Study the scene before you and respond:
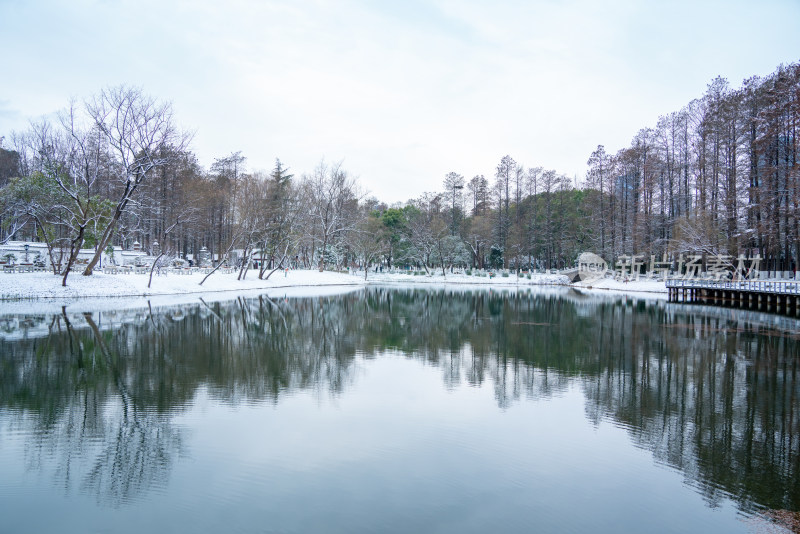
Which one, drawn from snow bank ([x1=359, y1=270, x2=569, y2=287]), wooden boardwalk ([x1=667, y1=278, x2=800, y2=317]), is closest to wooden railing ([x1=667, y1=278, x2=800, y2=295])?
wooden boardwalk ([x1=667, y1=278, x2=800, y2=317])

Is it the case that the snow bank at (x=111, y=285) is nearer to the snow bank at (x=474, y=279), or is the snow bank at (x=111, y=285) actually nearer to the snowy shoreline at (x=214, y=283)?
the snowy shoreline at (x=214, y=283)

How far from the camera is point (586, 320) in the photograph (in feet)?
80.9

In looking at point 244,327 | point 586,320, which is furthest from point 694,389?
point 244,327

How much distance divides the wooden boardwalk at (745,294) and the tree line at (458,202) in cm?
293

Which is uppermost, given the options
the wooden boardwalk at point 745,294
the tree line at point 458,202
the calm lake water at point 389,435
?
the tree line at point 458,202

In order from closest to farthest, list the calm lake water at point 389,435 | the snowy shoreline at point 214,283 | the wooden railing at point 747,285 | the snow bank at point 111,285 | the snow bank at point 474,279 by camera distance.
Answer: the calm lake water at point 389,435 → the wooden railing at point 747,285 → the snow bank at point 111,285 → the snowy shoreline at point 214,283 → the snow bank at point 474,279

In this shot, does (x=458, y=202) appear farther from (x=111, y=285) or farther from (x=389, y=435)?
(x=389, y=435)

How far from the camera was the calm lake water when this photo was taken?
5930 mm

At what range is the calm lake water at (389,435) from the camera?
19.5ft

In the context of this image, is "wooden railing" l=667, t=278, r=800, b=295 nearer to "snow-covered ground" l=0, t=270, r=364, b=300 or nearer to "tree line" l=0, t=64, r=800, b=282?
"tree line" l=0, t=64, r=800, b=282

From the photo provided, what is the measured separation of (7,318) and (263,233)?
86.9ft

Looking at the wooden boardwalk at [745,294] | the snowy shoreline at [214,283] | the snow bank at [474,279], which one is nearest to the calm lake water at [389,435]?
the snowy shoreline at [214,283]

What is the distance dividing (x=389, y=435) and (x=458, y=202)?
7002 cm

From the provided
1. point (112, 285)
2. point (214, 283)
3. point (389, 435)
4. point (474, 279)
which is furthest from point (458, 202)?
point (389, 435)
